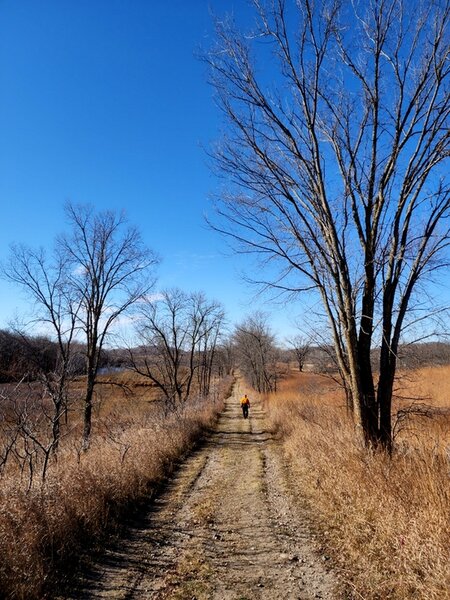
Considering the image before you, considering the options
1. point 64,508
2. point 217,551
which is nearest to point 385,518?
point 217,551

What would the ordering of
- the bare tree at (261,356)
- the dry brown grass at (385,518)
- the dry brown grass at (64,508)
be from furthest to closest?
the bare tree at (261,356)
the dry brown grass at (64,508)
the dry brown grass at (385,518)

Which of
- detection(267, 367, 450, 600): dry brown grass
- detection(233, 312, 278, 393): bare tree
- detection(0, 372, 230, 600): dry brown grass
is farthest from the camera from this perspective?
detection(233, 312, 278, 393): bare tree

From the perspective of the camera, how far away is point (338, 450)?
21.7 ft

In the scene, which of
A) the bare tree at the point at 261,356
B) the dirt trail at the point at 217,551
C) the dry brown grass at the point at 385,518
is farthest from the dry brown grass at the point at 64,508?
the bare tree at the point at 261,356

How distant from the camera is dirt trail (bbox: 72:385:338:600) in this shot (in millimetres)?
3844

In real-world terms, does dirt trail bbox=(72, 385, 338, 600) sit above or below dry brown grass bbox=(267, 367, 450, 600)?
below

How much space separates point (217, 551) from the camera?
15.7 ft

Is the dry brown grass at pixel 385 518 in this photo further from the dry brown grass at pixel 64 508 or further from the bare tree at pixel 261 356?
the bare tree at pixel 261 356

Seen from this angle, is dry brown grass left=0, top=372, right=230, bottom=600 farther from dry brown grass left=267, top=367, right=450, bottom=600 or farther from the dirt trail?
dry brown grass left=267, top=367, right=450, bottom=600

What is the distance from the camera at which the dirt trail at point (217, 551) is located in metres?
3.84

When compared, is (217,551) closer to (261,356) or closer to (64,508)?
(64,508)

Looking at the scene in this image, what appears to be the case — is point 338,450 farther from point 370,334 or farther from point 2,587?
point 2,587

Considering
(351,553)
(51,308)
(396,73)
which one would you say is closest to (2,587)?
(351,553)

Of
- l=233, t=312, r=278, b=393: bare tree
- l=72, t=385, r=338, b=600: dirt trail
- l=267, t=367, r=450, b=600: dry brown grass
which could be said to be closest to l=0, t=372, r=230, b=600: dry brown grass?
l=72, t=385, r=338, b=600: dirt trail
